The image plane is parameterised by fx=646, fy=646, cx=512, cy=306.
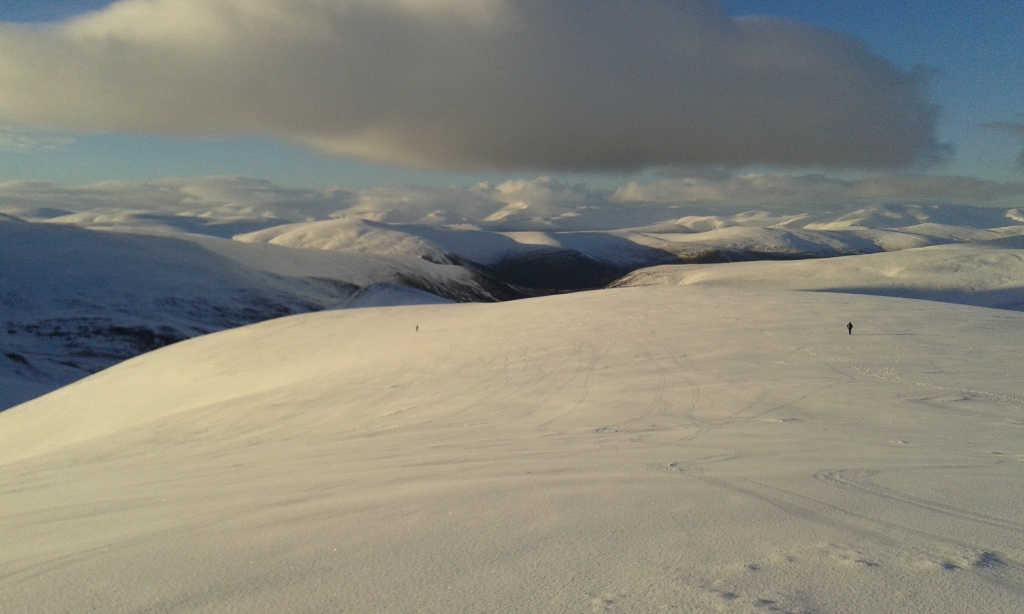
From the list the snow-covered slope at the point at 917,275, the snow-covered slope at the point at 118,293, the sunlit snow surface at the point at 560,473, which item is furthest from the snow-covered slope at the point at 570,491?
the snow-covered slope at the point at 917,275

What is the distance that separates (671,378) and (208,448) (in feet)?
27.5

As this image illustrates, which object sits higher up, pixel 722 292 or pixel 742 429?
pixel 722 292

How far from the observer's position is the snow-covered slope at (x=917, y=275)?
173 ft

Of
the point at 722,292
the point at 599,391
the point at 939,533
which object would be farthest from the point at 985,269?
the point at 939,533

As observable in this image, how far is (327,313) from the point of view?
31.5 metres

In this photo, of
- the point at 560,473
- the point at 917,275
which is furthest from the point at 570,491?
the point at 917,275

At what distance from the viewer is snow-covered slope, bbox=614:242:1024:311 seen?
173ft

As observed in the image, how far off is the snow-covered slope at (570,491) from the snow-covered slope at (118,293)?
27688 mm

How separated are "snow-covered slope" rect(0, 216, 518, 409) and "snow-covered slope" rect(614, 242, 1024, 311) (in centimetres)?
4074

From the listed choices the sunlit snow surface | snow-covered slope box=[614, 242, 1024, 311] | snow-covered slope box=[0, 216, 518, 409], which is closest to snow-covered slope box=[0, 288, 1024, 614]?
the sunlit snow surface

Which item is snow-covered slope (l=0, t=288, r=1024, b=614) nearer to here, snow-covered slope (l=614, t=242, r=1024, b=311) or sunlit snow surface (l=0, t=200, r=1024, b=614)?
sunlit snow surface (l=0, t=200, r=1024, b=614)

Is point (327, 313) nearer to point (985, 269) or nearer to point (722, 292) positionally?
point (722, 292)

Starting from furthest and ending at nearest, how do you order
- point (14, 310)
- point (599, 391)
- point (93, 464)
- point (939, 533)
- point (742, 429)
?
1. point (14, 310)
2. point (599, 391)
3. point (93, 464)
4. point (742, 429)
5. point (939, 533)

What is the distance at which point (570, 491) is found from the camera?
18.2 feet
